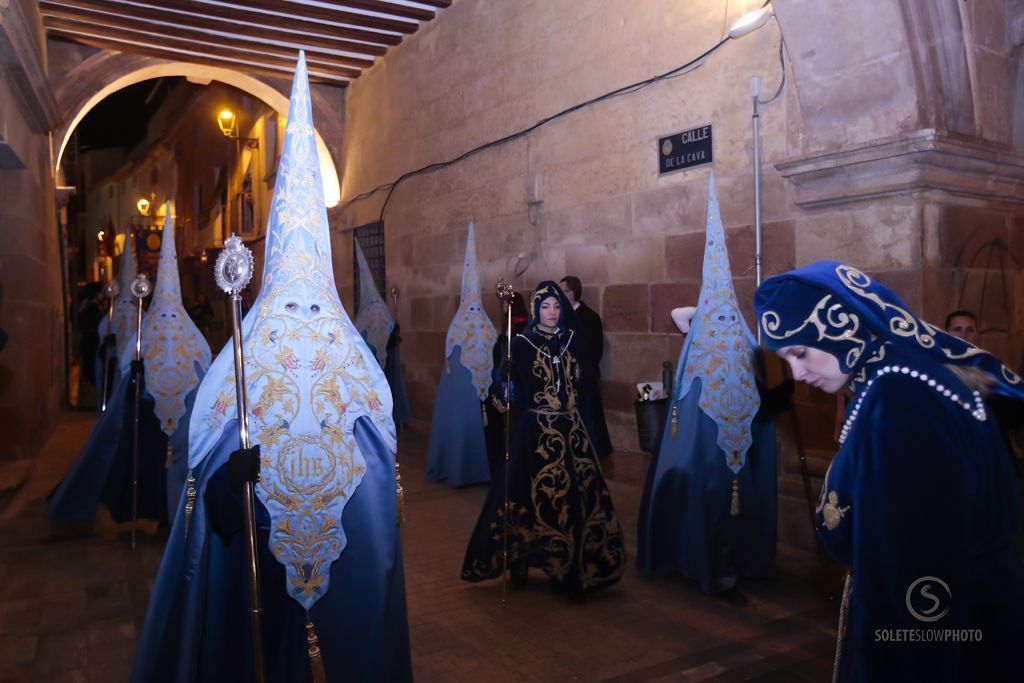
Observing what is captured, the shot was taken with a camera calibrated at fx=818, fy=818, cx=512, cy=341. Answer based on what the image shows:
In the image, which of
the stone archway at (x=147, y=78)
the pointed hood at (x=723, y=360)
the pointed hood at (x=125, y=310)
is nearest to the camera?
the pointed hood at (x=723, y=360)

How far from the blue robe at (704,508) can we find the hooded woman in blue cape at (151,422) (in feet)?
9.93

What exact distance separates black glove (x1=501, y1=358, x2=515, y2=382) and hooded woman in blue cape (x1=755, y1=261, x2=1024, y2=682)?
2645 millimetres

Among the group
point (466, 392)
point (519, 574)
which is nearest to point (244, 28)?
point (466, 392)

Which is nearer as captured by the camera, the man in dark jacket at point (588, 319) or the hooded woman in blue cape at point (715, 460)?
the hooded woman in blue cape at point (715, 460)

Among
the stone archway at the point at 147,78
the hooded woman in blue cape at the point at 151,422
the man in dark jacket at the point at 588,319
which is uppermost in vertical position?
the stone archway at the point at 147,78

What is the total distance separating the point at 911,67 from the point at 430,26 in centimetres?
684

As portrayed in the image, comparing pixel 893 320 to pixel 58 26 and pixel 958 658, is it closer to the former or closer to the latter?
pixel 958 658

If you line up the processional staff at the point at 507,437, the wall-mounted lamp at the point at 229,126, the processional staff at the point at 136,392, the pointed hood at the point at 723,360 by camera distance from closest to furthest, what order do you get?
the processional staff at the point at 507,437 < the pointed hood at the point at 723,360 < the processional staff at the point at 136,392 < the wall-mounted lamp at the point at 229,126

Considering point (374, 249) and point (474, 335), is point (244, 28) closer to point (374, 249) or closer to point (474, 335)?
point (374, 249)

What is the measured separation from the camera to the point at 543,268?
313 inches

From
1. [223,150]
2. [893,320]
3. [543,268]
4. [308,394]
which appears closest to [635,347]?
[543,268]

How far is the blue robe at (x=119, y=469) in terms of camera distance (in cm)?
551

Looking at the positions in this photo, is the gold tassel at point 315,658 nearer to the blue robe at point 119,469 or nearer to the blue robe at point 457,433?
the blue robe at point 119,469

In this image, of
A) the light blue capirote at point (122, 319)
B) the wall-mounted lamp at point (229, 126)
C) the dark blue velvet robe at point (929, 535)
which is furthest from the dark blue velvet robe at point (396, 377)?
the wall-mounted lamp at point (229, 126)
